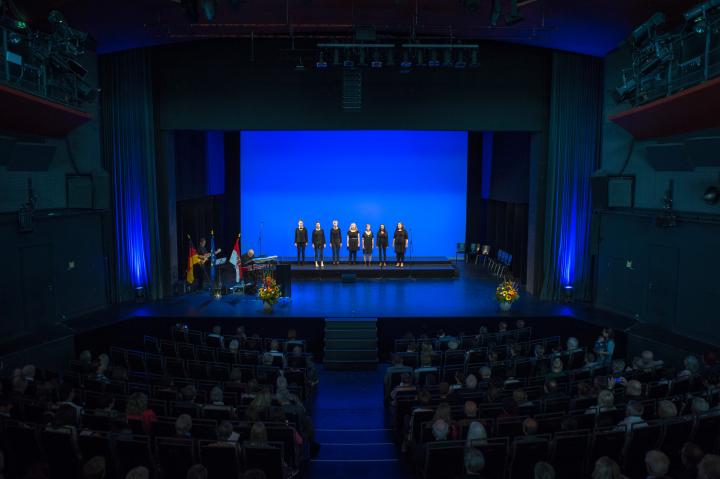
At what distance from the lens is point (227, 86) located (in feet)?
49.2

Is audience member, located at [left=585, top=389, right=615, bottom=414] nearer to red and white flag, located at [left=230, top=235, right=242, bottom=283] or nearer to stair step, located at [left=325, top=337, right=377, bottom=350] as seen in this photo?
stair step, located at [left=325, top=337, right=377, bottom=350]

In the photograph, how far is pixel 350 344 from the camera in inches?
497

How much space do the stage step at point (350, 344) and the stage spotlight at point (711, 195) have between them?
6.84 meters

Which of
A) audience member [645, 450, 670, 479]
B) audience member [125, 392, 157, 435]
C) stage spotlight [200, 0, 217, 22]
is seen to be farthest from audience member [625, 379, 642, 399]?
stage spotlight [200, 0, 217, 22]

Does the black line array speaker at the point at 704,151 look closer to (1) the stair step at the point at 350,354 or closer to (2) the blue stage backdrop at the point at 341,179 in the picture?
(1) the stair step at the point at 350,354

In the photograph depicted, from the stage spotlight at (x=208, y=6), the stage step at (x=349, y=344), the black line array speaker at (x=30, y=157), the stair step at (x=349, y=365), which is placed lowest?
the stair step at (x=349, y=365)

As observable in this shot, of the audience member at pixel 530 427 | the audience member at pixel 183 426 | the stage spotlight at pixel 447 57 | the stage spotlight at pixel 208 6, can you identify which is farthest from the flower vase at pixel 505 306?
the audience member at pixel 183 426

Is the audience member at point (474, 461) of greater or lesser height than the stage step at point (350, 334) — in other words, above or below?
above

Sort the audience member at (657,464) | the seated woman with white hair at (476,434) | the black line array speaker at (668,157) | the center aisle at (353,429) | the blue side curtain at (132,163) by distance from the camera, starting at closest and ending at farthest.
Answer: the audience member at (657,464) < the seated woman with white hair at (476,434) < the center aisle at (353,429) < the black line array speaker at (668,157) < the blue side curtain at (132,163)

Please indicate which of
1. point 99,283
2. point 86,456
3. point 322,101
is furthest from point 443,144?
point 86,456

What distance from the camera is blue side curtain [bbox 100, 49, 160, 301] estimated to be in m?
14.7

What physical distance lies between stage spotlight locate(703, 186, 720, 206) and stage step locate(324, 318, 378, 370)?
684 centimetres

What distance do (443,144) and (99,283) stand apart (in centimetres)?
1101

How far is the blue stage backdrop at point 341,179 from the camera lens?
63.2ft
